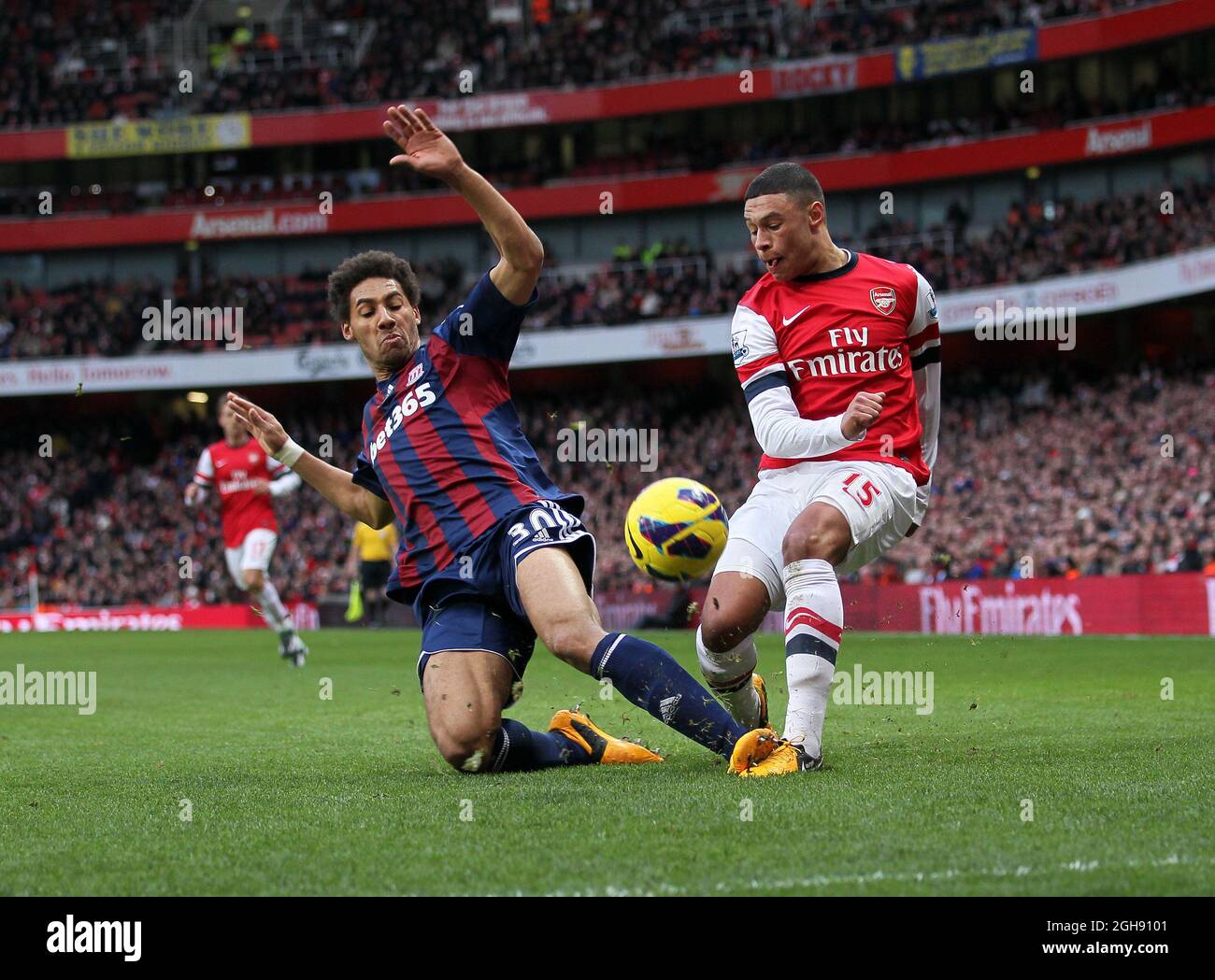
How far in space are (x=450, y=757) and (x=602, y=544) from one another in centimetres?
2575

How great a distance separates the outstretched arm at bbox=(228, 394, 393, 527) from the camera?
674cm

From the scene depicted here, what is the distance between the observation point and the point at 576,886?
3.57 m

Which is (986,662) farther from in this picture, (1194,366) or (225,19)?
(225,19)

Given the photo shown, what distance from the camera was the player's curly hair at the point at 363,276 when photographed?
6617 mm

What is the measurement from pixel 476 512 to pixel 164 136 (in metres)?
40.7

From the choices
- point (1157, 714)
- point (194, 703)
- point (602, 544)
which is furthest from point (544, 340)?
point (1157, 714)

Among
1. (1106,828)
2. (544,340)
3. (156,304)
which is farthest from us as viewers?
(156,304)

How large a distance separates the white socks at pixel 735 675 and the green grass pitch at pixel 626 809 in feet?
1.19

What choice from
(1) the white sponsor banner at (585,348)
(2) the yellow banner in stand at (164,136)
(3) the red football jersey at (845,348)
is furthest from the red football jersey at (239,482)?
(2) the yellow banner in stand at (164,136)

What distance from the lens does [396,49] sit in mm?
45094

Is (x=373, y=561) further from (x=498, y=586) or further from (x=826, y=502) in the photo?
(x=826, y=502)

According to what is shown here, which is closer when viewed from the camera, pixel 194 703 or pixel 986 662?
pixel 194 703

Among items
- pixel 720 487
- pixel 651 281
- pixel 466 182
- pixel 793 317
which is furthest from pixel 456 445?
pixel 651 281

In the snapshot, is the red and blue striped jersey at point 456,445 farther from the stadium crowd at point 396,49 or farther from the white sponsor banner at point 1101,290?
the stadium crowd at point 396,49
